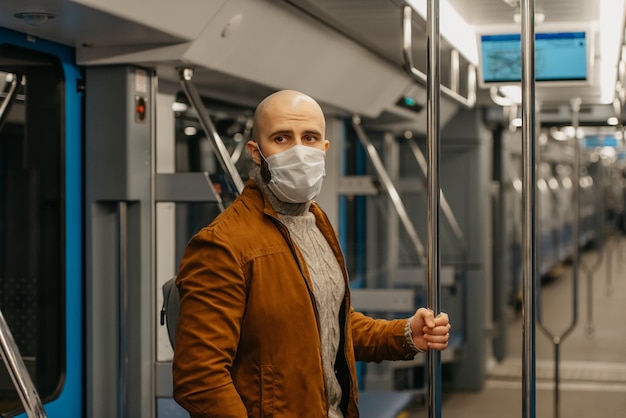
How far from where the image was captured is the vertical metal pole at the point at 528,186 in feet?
6.93

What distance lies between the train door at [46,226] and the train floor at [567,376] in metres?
2.45

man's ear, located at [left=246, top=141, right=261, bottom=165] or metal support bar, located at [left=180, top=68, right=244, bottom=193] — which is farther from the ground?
metal support bar, located at [left=180, top=68, right=244, bottom=193]

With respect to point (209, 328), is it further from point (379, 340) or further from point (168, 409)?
point (168, 409)

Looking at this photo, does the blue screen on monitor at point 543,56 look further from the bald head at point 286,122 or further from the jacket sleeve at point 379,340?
the bald head at point 286,122

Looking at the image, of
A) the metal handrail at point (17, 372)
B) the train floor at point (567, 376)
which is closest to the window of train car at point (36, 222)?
the metal handrail at point (17, 372)

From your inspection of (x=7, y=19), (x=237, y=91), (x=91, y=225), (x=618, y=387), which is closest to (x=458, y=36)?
(x=237, y=91)

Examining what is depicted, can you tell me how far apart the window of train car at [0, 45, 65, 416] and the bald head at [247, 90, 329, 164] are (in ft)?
4.70

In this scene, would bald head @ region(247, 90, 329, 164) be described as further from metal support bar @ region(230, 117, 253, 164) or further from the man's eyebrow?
metal support bar @ region(230, 117, 253, 164)

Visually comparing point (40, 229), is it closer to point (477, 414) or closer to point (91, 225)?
point (91, 225)

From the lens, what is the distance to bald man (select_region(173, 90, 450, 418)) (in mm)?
A: 2176

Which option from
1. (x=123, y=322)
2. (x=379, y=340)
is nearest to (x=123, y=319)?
(x=123, y=322)

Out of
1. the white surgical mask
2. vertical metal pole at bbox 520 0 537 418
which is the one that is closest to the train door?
the white surgical mask

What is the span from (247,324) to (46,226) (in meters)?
1.61

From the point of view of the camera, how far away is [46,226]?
363 centimetres
